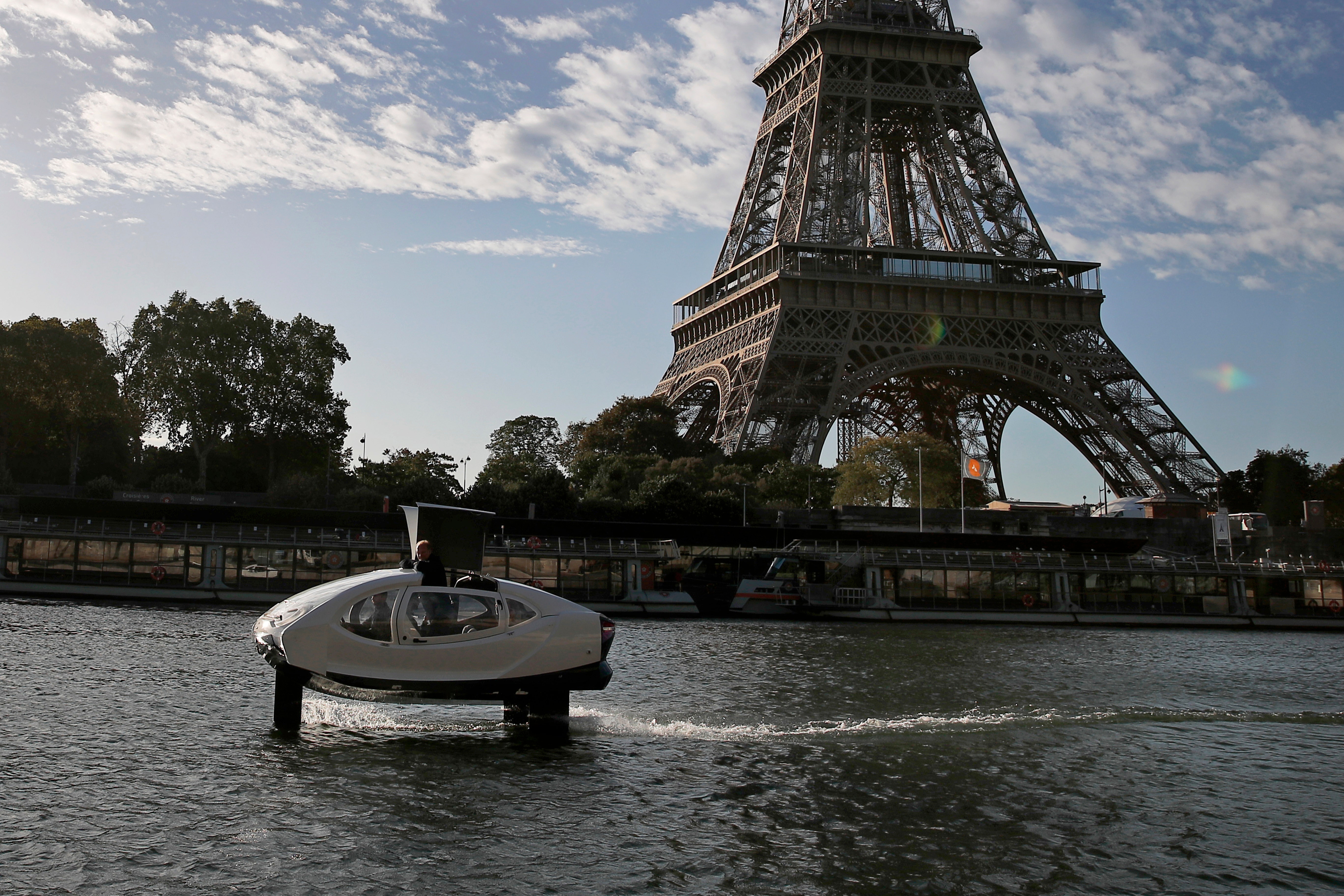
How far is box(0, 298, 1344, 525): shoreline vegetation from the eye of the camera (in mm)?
68438

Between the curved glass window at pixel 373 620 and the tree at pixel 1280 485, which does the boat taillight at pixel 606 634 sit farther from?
the tree at pixel 1280 485

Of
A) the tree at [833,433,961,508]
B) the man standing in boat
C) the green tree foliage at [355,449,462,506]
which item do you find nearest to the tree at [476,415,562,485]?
the green tree foliage at [355,449,462,506]

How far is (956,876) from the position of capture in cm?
988

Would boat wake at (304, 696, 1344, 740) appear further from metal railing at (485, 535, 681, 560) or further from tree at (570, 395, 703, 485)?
tree at (570, 395, 703, 485)

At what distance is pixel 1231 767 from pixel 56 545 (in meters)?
42.1

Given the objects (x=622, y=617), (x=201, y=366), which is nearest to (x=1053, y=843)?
(x=622, y=617)

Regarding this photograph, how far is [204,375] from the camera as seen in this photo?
244 feet

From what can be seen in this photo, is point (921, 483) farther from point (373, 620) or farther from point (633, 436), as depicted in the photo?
point (373, 620)

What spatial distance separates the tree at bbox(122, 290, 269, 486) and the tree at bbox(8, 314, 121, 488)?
133 inches

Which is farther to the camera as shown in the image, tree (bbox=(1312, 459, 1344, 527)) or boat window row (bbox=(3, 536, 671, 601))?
tree (bbox=(1312, 459, 1344, 527))

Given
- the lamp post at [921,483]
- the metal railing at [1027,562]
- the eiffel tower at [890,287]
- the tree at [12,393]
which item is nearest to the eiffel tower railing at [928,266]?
the eiffel tower at [890,287]

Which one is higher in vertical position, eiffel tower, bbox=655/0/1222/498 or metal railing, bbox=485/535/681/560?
eiffel tower, bbox=655/0/1222/498

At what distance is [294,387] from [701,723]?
67818mm

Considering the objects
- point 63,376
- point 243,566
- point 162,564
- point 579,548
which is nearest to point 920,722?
point 579,548
